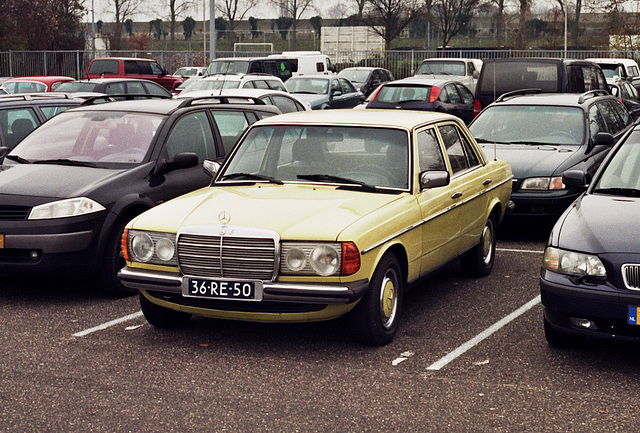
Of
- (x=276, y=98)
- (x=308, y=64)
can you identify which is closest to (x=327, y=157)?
(x=276, y=98)

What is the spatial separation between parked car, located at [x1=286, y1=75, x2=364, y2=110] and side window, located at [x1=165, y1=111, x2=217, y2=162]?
47.3 feet

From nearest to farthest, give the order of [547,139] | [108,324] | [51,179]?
[108,324]
[51,179]
[547,139]

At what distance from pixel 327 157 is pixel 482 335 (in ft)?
5.73

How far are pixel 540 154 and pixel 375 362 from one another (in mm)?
5725

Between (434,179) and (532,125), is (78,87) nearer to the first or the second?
(532,125)

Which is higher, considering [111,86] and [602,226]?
[111,86]

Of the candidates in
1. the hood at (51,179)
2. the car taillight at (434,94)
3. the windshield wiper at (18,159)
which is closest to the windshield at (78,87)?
the car taillight at (434,94)

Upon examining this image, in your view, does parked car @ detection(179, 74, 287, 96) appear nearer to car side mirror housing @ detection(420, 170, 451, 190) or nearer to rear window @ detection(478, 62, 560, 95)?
rear window @ detection(478, 62, 560, 95)

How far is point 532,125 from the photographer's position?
39.4ft

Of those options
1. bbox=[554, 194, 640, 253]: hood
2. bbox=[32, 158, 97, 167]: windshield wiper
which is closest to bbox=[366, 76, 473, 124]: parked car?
bbox=[32, 158, 97, 167]: windshield wiper

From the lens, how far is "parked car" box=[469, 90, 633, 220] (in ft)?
35.1

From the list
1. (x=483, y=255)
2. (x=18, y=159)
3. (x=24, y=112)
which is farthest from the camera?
(x=24, y=112)

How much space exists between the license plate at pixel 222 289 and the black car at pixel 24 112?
5.14 m

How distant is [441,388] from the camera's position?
5652 mm
